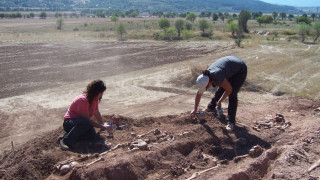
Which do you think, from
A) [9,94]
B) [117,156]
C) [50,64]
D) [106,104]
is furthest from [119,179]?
[50,64]

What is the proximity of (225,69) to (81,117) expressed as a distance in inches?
120

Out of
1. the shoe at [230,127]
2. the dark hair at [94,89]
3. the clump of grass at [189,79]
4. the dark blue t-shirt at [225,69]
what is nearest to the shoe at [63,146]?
the dark hair at [94,89]

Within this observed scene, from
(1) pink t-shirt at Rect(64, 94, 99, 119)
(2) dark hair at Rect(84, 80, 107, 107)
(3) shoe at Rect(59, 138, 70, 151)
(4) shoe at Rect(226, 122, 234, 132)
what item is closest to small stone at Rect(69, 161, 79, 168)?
(3) shoe at Rect(59, 138, 70, 151)

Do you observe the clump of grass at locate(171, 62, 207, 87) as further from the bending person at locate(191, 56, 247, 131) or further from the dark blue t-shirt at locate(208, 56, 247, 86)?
the dark blue t-shirt at locate(208, 56, 247, 86)

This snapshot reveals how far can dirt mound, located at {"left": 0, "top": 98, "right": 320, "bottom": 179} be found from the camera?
17.2 ft

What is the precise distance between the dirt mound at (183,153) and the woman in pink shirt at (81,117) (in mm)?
257

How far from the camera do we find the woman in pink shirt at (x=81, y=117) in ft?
19.9

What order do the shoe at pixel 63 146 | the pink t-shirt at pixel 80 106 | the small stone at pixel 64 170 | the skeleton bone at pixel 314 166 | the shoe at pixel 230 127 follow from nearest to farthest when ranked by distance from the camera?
the small stone at pixel 64 170 → the skeleton bone at pixel 314 166 → the shoe at pixel 63 146 → the pink t-shirt at pixel 80 106 → the shoe at pixel 230 127

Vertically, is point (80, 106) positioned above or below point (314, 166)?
above

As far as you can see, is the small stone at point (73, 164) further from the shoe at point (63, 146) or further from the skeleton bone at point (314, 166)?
the skeleton bone at point (314, 166)

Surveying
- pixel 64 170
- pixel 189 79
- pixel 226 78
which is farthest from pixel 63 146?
pixel 189 79

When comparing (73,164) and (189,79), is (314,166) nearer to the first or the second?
(73,164)

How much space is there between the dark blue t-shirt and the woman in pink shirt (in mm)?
2225

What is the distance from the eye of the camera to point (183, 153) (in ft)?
20.2
